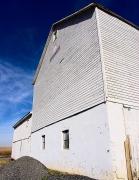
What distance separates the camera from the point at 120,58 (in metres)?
9.13

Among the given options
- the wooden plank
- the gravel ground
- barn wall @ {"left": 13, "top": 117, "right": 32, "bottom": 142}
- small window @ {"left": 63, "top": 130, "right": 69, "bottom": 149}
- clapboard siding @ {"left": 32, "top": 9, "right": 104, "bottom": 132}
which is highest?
clapboard siding @ {"left": 32, "top": 9, "right": 104, "bottom": 132}

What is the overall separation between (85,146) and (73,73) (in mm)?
4500

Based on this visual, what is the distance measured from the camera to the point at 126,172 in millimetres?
6684

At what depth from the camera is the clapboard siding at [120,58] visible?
26.2 ft

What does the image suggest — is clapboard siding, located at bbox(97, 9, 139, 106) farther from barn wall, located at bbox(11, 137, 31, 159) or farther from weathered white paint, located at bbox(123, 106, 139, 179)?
barn wall, located at bbox(11, 137, 31, 159)

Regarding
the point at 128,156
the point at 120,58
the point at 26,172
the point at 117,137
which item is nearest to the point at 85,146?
the point at 117,137

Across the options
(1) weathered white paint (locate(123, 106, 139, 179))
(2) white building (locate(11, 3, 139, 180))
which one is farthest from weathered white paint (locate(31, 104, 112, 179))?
(1) weathered white paint (locate(123, 106, 139, 179))

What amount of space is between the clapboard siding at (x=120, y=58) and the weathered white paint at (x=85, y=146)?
1.34 meters

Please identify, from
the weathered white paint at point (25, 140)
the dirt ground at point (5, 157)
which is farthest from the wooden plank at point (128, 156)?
the dirt ground at point (5, 157)

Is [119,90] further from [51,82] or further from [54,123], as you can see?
[51,82]

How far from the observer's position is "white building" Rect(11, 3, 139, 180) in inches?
276

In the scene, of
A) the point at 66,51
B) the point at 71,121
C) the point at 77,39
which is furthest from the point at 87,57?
the point at 71,121

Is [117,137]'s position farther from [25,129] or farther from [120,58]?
[25,129]

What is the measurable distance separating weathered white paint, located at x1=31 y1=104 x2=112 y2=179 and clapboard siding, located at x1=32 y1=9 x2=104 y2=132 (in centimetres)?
57
